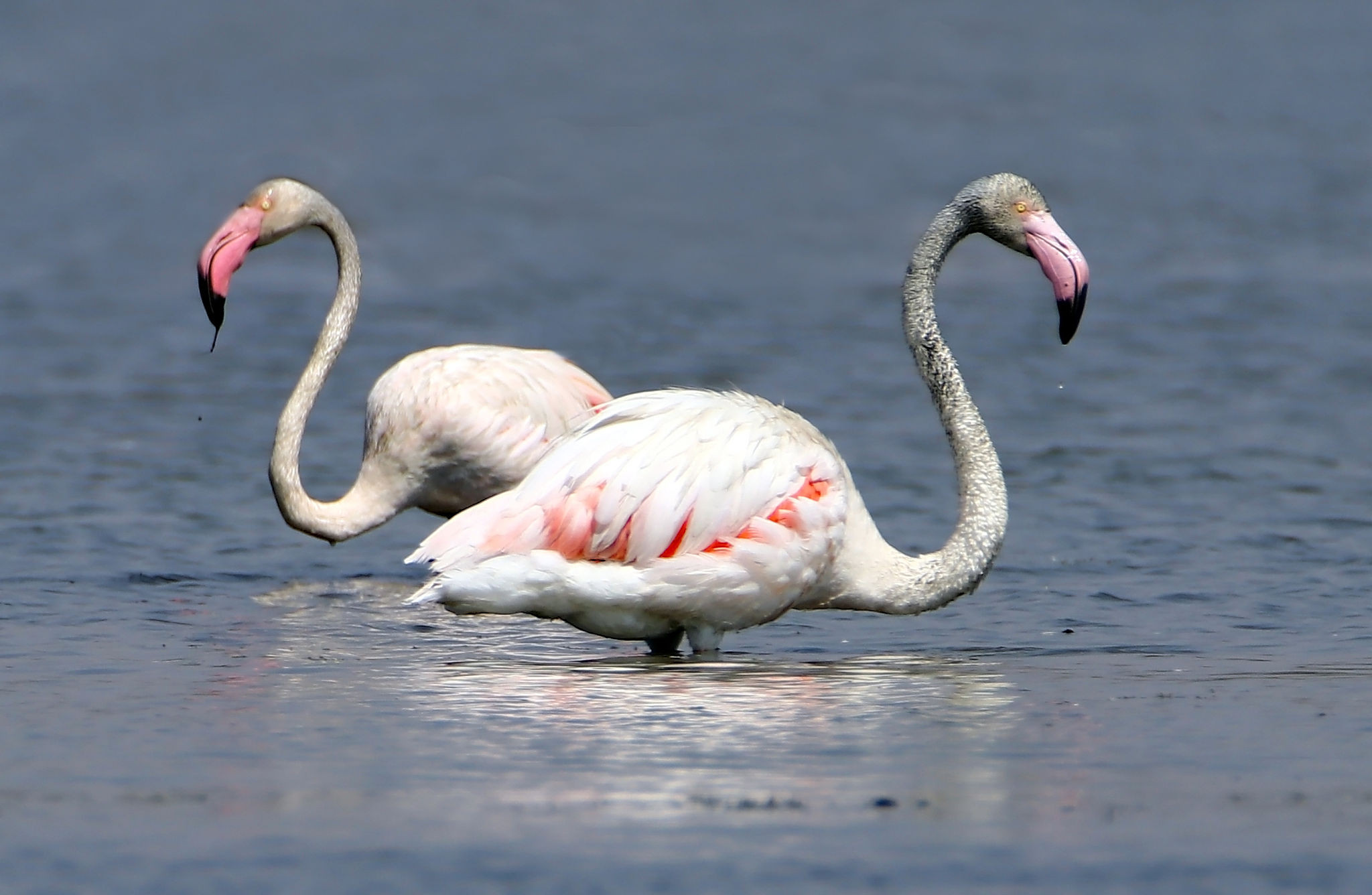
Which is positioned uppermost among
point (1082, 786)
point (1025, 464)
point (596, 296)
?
point (596, 296)

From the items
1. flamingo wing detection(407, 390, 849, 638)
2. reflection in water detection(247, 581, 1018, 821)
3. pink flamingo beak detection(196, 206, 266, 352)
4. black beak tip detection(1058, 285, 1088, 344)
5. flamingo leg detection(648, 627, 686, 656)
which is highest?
pink flamingo beak detection(196, 206, 266, 352)

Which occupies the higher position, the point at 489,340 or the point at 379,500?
the point at 489,340

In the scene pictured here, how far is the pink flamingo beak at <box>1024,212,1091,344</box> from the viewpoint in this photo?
7375 millimetres

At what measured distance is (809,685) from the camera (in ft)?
21.5

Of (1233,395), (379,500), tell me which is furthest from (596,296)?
(379,500)

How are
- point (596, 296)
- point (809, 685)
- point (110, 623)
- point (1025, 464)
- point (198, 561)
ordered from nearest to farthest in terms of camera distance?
point (809, 685)
point (110, 623)
point (198, 561)
point (1025, 464)
point (596, 296)

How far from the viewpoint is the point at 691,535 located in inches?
274

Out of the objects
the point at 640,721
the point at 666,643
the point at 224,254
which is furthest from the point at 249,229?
the point at 640,721

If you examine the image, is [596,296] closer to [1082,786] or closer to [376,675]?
[376,675]

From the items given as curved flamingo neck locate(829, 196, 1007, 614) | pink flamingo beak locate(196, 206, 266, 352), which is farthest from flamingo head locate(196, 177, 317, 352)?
curved flamingo neck locate(829, 196, 1007, 614)

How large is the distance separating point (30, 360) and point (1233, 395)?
8.44 m

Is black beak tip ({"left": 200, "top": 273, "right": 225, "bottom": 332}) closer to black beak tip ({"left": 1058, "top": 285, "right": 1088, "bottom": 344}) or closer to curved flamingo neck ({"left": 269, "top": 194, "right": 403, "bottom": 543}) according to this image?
curved flamingo neck ({"left": 269, "top": 194, "right": 403, "bottom": 543})

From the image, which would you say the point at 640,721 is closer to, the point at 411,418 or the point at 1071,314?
the point at 1071,314

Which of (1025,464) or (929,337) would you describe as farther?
(1025,464)
